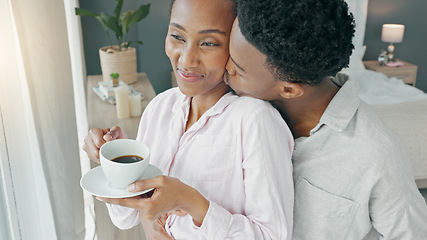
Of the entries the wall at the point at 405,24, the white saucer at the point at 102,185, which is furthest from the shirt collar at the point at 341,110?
the wall at the point at 405,24

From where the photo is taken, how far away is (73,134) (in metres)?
1.66

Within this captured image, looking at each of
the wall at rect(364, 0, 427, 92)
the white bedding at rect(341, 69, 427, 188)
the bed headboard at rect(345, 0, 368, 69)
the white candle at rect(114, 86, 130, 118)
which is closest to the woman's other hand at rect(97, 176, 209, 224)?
the white candle at rect(114, 86, 130, 118)

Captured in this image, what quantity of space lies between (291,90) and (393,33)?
4.18 meters

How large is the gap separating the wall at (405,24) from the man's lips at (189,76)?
14.6 feet

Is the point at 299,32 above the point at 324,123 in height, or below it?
above

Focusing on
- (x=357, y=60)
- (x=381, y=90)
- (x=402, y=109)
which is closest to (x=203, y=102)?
(x=402, y=109)

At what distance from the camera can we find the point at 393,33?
4500 mm

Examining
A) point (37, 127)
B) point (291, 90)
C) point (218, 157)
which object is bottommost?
point (37, 127)

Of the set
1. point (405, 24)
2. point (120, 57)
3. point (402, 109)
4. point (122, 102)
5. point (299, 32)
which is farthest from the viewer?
point (405, 24)

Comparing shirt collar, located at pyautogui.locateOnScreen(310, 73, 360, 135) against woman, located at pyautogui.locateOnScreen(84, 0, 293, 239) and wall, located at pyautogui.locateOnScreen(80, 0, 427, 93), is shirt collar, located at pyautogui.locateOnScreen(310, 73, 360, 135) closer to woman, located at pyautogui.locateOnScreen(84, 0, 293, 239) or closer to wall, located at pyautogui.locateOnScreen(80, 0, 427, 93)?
woman, located at pyautogui.locateOnScreen(84, 0, 293, 239)

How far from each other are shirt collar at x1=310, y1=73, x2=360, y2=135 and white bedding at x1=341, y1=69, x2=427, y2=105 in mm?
2451

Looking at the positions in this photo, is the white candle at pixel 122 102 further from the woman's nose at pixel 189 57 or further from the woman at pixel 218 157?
the woman's nose at pixel 189 57

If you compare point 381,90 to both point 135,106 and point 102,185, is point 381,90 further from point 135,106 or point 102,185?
point 102,185

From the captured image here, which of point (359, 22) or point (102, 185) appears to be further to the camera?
point (359, 22)
